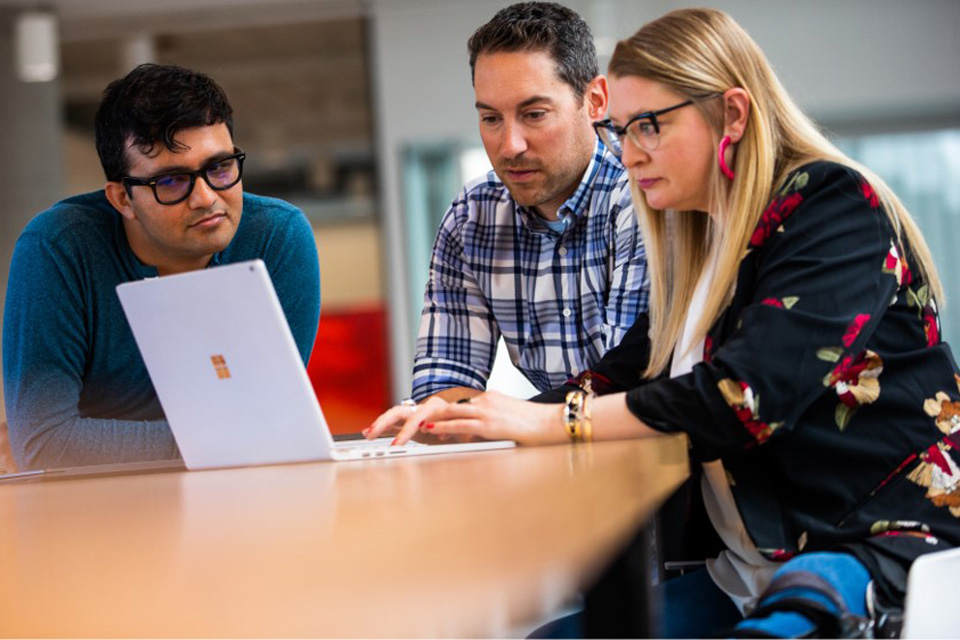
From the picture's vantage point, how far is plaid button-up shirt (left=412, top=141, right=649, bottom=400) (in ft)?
7.61

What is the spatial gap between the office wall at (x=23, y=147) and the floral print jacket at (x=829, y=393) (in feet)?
19.0

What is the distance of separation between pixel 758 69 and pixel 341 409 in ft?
20.7

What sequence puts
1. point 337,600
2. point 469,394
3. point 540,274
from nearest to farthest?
1. point 337,600
2. point 469,394
3. point 540,274

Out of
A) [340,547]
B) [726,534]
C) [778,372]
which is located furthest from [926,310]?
[340,547]

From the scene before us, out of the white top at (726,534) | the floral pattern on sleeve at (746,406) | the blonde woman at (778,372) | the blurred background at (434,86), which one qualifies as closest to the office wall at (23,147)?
the blurred background at (434,86)

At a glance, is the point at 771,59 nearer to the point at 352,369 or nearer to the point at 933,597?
the point at 352,369

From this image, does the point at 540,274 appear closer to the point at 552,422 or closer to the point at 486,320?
the point at 486,320

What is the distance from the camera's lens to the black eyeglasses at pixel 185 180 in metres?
2.32

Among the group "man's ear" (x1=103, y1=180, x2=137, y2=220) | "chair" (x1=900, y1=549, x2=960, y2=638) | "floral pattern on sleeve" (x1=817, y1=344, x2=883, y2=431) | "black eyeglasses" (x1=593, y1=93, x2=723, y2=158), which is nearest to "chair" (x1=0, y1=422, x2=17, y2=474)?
"man's ear" (x1=103, y1=180, x2=137, y2=220)

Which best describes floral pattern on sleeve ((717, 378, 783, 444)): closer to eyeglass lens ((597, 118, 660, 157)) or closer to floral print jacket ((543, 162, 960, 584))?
floral print jacket ((543, 162, 960, 584))

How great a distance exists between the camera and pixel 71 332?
2.33 meters

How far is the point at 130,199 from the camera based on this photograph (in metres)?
2.40

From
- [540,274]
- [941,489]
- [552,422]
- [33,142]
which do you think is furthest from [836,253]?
[33,142]

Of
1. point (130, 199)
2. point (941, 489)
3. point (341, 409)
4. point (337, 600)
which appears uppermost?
point (130, 199)
